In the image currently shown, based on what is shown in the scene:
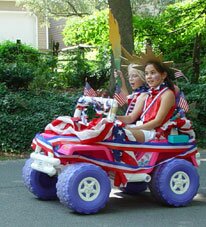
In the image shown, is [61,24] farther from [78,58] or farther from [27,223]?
[27,223]

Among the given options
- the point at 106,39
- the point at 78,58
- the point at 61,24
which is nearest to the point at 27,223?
the point at 78,58

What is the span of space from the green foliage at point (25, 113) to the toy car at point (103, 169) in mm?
3919

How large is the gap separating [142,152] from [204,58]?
1150 cm

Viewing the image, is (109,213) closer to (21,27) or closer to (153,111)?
(153,111)

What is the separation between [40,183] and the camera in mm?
6168

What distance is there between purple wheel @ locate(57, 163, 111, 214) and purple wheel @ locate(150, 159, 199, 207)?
61 centimetres

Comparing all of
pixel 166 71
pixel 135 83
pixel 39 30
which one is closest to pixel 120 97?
pixel 135 83

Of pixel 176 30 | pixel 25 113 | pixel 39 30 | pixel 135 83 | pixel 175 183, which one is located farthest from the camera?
pixel 39 30

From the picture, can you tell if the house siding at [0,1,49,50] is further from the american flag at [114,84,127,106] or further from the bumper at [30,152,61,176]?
the bumper at [30,152,61,176]

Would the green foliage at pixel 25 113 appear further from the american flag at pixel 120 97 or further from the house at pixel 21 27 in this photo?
the house at pixel 21 27

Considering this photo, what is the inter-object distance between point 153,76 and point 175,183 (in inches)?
47.7

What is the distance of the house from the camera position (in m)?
27.2

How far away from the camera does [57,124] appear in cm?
597

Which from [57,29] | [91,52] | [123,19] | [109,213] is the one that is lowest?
[109,213]
